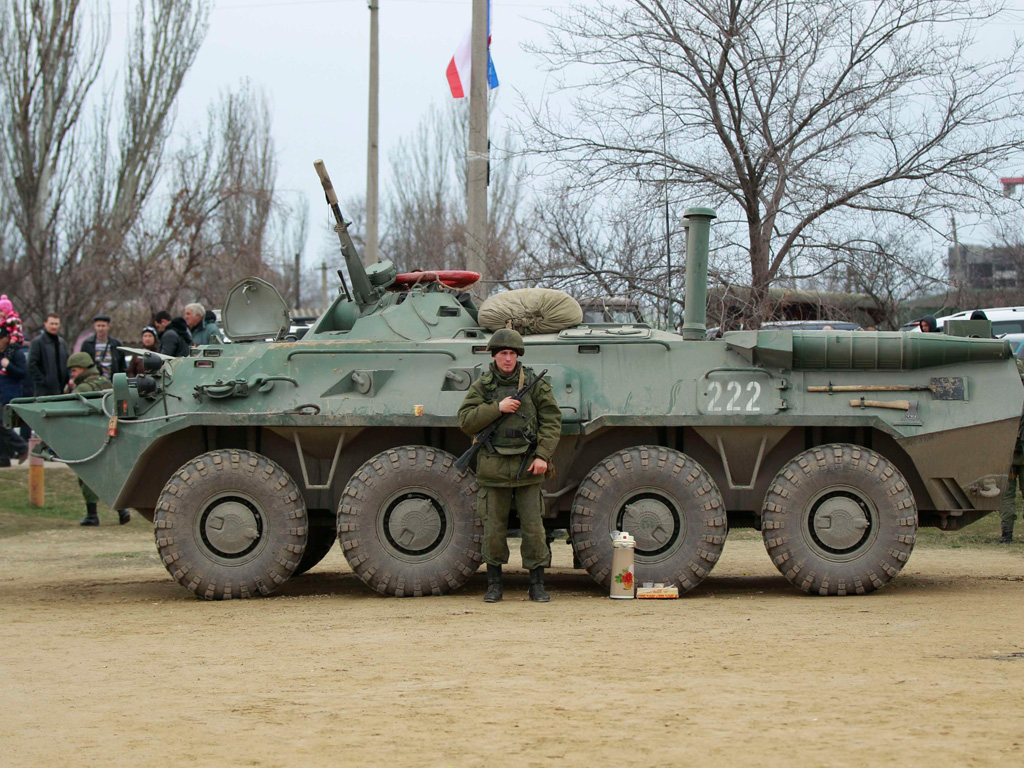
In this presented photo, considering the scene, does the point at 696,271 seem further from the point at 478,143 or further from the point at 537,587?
the point at 478,143

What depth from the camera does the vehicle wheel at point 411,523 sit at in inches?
380

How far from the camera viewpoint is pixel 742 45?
1454cm

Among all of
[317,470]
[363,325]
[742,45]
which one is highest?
[742,45]

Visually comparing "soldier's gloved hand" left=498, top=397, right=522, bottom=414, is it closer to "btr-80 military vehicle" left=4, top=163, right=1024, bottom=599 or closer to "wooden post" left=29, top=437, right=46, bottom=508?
"btr-80 military vehicle" left=4, top=163, right=1024, bottom=599

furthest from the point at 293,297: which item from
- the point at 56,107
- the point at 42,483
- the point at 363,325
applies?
the point at 363,325

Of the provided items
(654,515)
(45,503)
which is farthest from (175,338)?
(654,515)

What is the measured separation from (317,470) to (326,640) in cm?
255

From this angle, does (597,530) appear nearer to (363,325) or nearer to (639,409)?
(639,409)

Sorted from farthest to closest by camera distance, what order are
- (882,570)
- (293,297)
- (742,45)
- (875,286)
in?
(293,297) < (875,286) < (742,45) < (882,570)

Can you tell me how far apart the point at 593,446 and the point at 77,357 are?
674 cm

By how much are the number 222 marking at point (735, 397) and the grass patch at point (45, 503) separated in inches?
297

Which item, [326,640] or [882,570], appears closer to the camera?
[326,640]

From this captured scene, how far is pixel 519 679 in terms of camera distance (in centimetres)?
655

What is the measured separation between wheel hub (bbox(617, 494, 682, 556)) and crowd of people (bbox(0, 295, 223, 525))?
349cm
